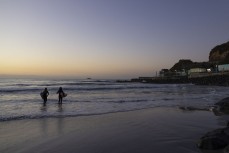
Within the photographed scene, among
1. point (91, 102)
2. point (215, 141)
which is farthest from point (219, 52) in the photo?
point (215, 141)

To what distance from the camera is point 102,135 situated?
993 cm

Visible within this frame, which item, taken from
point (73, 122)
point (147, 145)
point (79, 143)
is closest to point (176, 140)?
point (147, 145)

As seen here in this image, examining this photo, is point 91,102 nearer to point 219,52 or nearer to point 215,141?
point 215,141

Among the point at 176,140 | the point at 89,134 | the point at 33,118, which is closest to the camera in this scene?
the point at 176,140

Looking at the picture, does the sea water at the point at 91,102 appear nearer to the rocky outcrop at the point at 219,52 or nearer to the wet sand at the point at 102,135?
the wet sand at the point at 102,135

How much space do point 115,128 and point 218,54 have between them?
122 metres

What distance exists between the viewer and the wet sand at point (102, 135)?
8.02 metres

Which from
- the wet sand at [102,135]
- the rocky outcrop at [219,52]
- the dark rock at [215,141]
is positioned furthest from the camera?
the rocky outcrop at [219,52]

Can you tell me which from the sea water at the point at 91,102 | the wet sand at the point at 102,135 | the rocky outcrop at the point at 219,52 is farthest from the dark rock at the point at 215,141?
the rocky outcrop at the point at 219,52

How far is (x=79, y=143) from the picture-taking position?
342 inches

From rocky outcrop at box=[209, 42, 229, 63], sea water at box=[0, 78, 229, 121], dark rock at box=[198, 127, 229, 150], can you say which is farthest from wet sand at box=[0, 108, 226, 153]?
rocky outcrop at box=[209, 42, 229, 63]

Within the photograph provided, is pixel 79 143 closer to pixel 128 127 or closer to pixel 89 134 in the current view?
pixel 89 134

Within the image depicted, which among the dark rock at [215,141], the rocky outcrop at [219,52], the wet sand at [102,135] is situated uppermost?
the rocky outcrop at [219,52]

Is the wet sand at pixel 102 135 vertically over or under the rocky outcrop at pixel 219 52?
under
